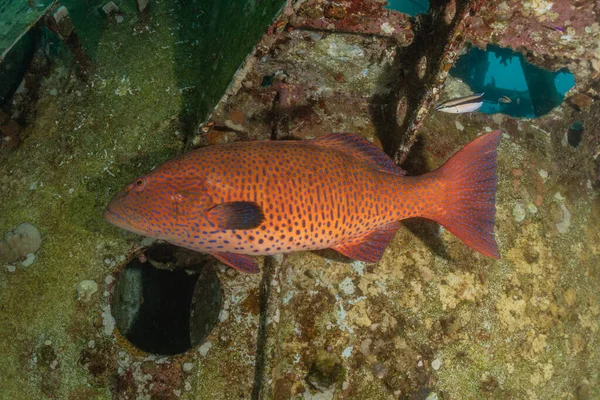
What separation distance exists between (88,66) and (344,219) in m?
3.62

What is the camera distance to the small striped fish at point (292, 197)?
2.79 m

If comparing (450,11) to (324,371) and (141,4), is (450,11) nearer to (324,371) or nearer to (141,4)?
(324,371)

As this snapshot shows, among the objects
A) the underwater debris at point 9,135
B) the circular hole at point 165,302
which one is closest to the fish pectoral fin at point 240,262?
the circular hole at point 165,302

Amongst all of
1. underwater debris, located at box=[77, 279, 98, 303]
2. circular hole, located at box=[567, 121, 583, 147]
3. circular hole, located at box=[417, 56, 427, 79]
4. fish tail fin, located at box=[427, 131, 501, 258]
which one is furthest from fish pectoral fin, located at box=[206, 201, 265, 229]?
circular hole, located at box=[567, 121, 583, 147]

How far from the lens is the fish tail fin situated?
323 centimetres

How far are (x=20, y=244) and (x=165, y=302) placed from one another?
1.82 metres

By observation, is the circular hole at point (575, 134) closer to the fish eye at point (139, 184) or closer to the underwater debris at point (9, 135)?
the fish eye at point (139, 184)

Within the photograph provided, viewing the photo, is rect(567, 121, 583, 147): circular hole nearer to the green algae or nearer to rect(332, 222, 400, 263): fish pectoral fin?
rect(332, 222, 400, 263): fish pectoral fin

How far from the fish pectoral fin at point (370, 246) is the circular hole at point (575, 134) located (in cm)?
392

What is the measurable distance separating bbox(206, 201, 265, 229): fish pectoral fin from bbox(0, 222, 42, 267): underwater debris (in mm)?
2240

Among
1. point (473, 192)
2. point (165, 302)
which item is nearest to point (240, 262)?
point (473, 192)

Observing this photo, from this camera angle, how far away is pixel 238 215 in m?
2.66

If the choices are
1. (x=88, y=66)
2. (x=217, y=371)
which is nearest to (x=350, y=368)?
(x=217, y=371)

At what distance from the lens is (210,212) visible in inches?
108
